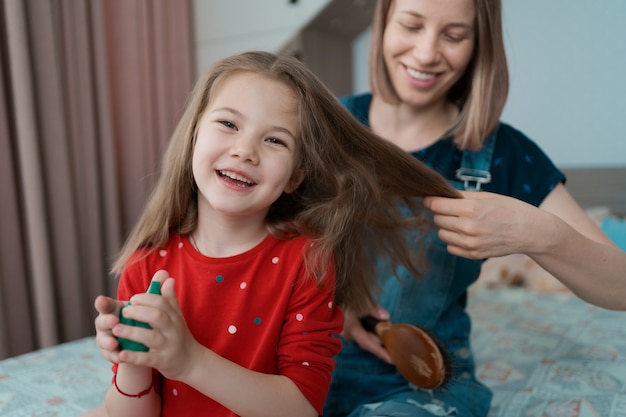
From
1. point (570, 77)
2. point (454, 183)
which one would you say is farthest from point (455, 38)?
point (570, 77)

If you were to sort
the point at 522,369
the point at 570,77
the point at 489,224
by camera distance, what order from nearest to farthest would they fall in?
the point at 489,224 → the point at 522,369 → the point at 570,77

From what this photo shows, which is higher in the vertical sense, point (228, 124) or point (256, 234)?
point (228, 124)

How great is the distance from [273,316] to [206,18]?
203 centimetres

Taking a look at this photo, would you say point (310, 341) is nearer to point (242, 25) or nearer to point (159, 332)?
point (159, 332)

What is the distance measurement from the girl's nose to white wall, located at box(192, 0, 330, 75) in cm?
163

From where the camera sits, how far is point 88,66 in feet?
6.35

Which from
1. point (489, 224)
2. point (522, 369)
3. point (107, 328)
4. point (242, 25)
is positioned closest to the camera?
point (107, 328)

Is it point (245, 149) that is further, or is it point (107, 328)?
point (245, 149)

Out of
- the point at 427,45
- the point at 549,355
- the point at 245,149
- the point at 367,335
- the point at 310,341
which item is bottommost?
the point at 549,355

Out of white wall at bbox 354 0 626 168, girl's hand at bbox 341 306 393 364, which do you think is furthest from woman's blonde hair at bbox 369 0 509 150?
white wall at bbox 354 0 626 168

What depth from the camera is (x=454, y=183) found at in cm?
111

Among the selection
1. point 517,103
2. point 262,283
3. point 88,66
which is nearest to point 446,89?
point 262,283

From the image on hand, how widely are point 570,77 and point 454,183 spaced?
126 centimetres

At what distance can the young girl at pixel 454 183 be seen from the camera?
2.97 ft
